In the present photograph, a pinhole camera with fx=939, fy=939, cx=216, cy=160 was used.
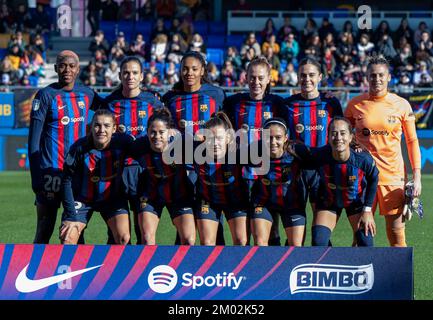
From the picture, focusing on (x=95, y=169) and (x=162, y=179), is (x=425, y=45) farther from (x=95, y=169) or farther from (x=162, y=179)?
(x=95, y=169)

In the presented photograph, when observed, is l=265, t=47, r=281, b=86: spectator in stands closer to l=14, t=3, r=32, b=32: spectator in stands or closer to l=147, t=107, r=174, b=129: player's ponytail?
l=14, t=3, r=32, b=32: spectator in stands

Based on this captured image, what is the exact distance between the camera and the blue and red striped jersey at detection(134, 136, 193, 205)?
23.9 feet

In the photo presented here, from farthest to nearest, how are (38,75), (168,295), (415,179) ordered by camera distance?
(38,75)
(415,179)
(168,295)

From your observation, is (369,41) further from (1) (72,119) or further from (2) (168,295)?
(2) (168,295)

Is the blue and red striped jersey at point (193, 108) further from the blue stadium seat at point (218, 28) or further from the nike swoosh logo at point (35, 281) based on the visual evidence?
the blue stadium seat at point (218, 28)

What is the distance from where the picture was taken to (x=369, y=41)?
2153 cm

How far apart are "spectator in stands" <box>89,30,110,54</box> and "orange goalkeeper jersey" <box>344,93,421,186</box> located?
14653mm

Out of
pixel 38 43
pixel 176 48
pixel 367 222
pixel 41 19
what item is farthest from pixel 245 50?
pixel 367 222

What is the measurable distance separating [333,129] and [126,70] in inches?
68.7

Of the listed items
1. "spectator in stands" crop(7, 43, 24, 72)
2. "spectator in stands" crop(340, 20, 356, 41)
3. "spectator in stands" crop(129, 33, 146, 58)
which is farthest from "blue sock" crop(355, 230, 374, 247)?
"spectator in stands" crop(7, 43, 24, 72)

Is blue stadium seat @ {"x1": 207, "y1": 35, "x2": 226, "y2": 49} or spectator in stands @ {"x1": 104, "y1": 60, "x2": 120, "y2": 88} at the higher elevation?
blue stadium seat @ {"x1": 207, "y1": 35, "x2": 226, "y2": 49}

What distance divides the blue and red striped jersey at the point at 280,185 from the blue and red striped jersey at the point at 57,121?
1578mm
